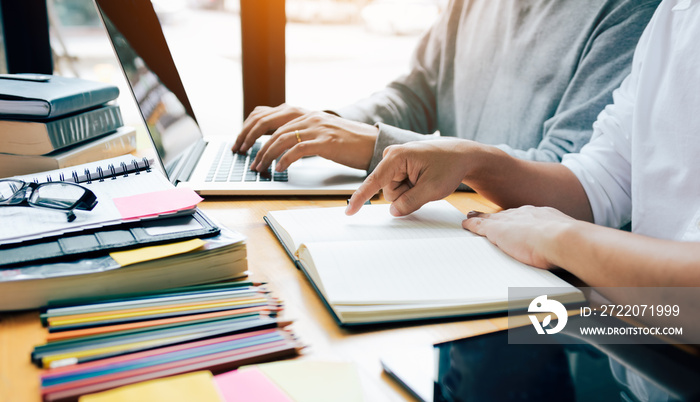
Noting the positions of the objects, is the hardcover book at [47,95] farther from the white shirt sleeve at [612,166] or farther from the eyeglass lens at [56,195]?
the white shirt sleeve at [612,166]

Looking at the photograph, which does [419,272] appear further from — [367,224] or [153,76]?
[153,76]

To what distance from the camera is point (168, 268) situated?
18.3 inches

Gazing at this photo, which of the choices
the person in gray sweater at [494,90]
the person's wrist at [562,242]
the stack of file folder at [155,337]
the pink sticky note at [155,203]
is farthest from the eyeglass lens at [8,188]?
the person's wrist at [562,242]

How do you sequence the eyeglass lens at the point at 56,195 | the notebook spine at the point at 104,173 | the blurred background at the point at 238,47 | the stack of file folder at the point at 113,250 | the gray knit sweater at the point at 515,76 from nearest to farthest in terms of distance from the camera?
the stack of file folder at the point at 113,250 → the eyeglass lens at the point at 56,195 → the notebook spine at the point at 104,173 → the gray knit sweater at the point at 515,76 → the blurred background at the point at 238,47

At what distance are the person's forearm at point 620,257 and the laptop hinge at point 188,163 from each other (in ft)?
2.00

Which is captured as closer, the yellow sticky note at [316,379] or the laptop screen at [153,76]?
the yellow sticky note at [316,379]

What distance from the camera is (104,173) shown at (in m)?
0.69

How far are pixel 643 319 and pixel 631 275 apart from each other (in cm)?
4

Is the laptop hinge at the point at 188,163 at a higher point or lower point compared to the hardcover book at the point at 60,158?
lower

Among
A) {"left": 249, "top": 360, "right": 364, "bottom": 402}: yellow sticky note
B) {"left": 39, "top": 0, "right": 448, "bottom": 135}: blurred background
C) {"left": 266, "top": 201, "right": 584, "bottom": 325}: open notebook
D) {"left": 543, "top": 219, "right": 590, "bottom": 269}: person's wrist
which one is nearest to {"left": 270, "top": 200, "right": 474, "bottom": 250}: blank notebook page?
{"left": 266, "top": 201, "right": 584, "bottom": 325}: open notebook

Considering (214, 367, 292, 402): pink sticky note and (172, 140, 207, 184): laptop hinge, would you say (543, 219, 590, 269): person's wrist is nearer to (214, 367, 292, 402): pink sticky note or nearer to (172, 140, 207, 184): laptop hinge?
(214, 367, 292, 402): pink sticky note

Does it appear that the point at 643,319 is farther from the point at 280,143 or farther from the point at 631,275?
the point at 280,143

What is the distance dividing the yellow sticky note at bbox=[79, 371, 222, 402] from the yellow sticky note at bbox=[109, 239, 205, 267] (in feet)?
0.47

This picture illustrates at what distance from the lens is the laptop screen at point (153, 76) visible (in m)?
0.83
